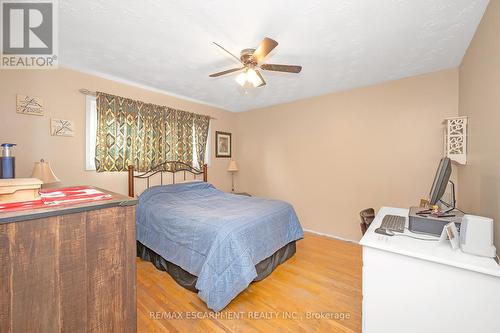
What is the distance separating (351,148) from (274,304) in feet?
8.33

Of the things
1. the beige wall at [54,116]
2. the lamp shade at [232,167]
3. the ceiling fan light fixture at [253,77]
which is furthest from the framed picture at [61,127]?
the lamp shade at [232,167]

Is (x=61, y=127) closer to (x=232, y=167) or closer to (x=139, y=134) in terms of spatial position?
(x=139, y=134)

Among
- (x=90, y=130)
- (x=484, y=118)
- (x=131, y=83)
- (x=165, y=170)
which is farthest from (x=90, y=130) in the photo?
(x=484, y=118)

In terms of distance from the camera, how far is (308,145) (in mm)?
3844

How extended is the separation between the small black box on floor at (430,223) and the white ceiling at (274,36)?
5.04 ft

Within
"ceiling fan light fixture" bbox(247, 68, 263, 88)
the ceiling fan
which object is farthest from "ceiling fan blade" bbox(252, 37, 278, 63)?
"ceiling fan light fixture" bbox(247, 68, 263, 88)

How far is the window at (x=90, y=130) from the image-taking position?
9.21ft

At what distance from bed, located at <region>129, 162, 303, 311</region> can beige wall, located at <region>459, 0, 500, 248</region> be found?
1762mm

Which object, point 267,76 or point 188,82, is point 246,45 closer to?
point 267,76

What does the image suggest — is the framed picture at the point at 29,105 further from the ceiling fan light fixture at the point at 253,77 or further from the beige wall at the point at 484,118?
the beige wall at the point at 484,118

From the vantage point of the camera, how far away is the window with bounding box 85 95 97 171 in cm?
281

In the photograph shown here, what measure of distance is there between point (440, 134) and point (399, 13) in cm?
180

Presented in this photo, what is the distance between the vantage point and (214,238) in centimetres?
194

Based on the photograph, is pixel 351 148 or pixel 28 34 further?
pixel 351 148
